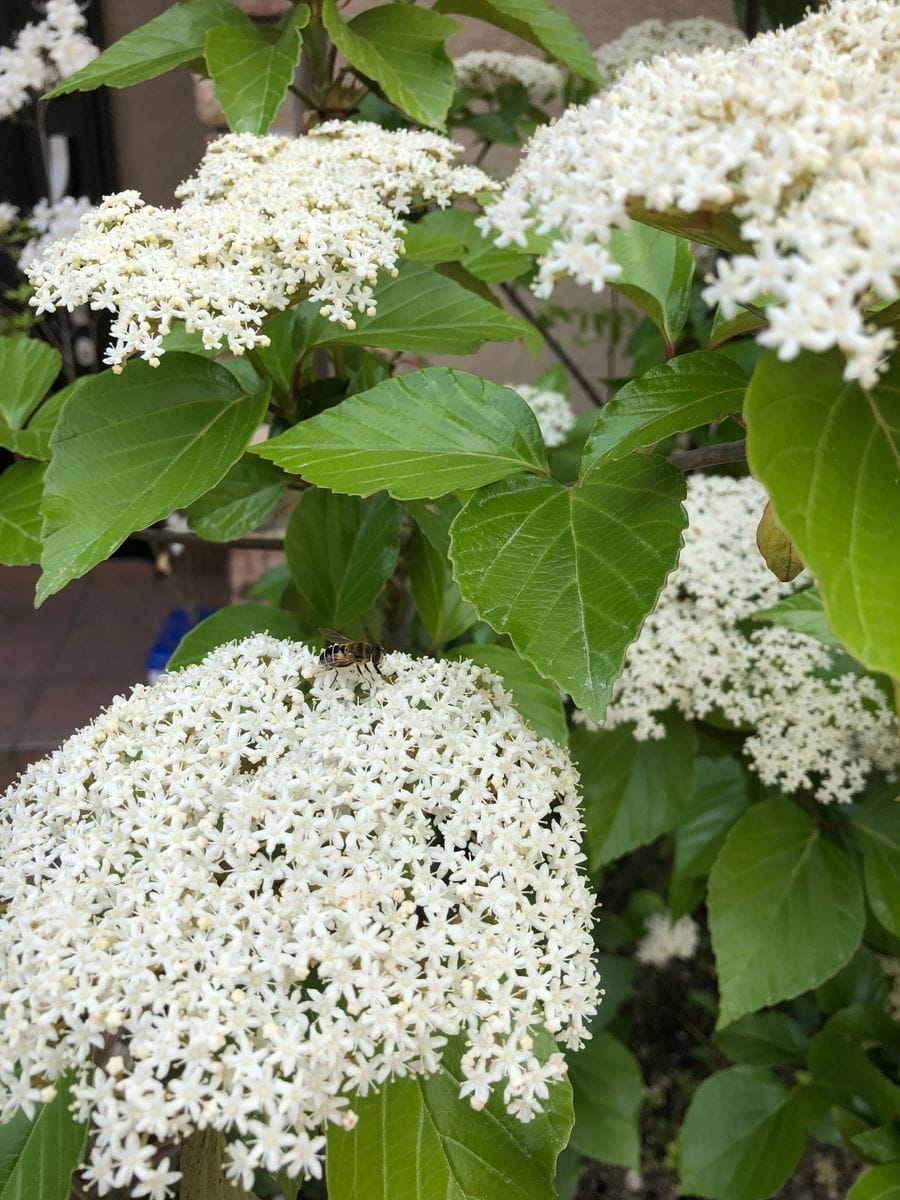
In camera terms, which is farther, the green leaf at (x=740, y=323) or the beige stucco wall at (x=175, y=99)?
the beige stucco wall at (x=175, y=99)

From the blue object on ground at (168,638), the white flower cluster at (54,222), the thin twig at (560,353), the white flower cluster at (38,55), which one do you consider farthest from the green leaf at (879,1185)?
the white flower cluster at (38,55)

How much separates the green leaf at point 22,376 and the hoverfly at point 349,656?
1.29 ft

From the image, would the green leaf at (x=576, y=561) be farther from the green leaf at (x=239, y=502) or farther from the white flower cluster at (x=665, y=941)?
the white flower cluster at (x=665, y=941)

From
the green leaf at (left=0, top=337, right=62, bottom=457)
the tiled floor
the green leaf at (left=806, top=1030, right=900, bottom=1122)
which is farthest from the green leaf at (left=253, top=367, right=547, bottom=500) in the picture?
the tiled floor

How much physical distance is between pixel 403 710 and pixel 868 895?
22.2 inches

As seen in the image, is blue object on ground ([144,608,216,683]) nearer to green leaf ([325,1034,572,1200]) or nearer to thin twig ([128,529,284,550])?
thin twig ([128,529,284,550])

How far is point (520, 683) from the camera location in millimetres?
676

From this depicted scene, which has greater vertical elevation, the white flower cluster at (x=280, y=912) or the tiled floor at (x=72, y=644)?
the white flower cluster at (x=280, y=912)

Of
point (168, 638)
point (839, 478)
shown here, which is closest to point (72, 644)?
point (168, 638)

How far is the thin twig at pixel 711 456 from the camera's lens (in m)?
0.56

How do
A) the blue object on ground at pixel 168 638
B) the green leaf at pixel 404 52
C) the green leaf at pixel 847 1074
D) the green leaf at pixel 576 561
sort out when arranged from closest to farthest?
the green leaf at pixel 576 561 < the green leaf at pixel 404 52 < the green leaf at pixel 847 1074 < the blue object on ground at pixel 168 638

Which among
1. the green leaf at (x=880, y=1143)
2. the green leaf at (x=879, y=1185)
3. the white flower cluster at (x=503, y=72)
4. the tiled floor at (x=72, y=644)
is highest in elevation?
the white flower cluster at (x=503, y=72)

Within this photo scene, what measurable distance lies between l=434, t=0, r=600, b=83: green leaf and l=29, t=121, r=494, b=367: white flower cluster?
1.04 ft

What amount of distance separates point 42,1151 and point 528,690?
1.31ft
